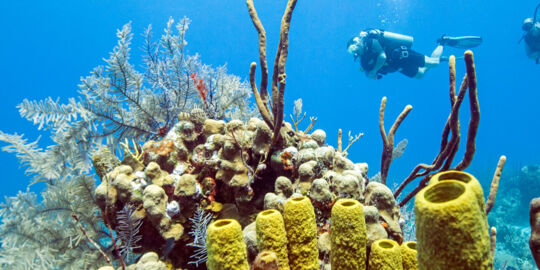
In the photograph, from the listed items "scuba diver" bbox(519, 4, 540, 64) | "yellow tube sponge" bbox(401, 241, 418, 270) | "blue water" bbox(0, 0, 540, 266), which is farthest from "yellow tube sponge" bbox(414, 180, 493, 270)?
"blue water" bbox(0, 0, 540, 266)

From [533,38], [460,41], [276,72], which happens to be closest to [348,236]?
[276,72]

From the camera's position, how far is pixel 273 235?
1421mm

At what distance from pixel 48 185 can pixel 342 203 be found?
12.0ft

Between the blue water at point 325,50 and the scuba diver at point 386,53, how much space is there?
67385mm

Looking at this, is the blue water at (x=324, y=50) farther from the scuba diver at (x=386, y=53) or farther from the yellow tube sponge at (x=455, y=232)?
the yellow tube sponge at (x=455, y=232)

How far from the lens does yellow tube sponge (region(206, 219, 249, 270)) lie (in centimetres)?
127

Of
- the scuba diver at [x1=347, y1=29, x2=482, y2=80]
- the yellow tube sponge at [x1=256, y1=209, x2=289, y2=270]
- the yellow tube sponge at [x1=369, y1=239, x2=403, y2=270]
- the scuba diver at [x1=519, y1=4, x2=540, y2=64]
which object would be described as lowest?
the yellow tube sponge at [x1=369, y1=239, x2=403, y2=270]

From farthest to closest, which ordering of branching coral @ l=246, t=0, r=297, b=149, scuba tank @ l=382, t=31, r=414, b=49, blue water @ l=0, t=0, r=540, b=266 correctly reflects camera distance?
blue water @ l=0, t=0, r=540, b=266
scuba tank @ l=382, t=31, r=414, b=49
branching coral @ l=246, t=0, r=297, b=149

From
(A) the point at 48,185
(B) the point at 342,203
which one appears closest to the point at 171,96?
(A) the point at 48,185

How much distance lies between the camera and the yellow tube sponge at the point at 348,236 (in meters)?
1.35

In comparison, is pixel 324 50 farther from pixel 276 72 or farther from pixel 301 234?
pixel 301 234

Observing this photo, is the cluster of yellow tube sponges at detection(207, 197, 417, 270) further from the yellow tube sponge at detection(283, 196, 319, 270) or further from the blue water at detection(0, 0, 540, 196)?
the blue water at detection(0, 0, 540, 196)

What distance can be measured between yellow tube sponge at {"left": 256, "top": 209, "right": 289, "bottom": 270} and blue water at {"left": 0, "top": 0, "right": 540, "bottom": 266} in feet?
249

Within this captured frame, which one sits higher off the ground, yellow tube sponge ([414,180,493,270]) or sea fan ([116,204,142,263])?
sea fan ([116,204,142,263])
